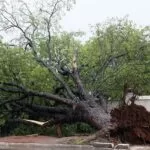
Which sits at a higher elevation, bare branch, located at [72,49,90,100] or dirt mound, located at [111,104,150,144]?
bare branch, located at [72,49,90,100]

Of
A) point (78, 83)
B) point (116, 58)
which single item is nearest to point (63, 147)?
point (78, 83)

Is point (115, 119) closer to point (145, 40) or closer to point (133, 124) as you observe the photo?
point (133, 124)

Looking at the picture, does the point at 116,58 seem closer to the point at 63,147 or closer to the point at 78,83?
the point at 78,83

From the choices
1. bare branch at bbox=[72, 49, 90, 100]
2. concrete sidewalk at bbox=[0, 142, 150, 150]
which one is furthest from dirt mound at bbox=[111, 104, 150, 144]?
bare branch at bbox=[72, 49, 90, 100]

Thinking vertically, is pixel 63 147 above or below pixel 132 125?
below

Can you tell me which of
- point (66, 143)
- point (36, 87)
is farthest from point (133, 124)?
point (36, 87)

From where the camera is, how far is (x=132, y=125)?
41.6 feet

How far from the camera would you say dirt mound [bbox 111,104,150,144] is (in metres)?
12.6

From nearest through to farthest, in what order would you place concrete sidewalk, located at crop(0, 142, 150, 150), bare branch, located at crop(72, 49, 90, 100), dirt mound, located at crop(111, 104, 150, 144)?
concrete sidewalk, located at crop(0, 142, 150, 150)
dirt mound, located at crop(111, 104, 150, 144)
bare branch, located at crop(72, 49, 90, 100)

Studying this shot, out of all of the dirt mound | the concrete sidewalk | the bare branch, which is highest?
the bare branch

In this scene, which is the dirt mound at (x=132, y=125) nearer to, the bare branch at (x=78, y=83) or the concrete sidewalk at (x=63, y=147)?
the concrete sidewalk at (x=63, y=147)

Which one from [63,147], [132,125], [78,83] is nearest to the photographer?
[63,147]

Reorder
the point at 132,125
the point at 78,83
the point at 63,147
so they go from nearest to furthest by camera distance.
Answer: the point at 63,147 < the point at 132,125 < the point at 78,83

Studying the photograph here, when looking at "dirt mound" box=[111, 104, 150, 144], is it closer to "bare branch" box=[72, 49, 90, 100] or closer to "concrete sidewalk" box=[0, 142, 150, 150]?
"concrete sidewalk" box=[0, 142, 150, 150]
